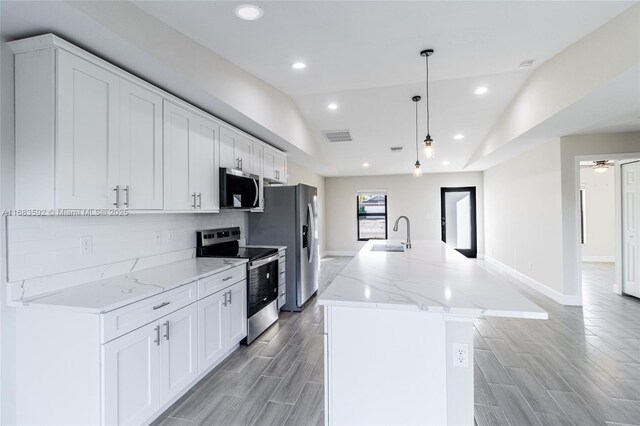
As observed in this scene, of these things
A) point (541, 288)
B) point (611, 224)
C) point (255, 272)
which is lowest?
point (541, 288)

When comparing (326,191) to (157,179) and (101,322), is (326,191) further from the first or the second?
(101,322)

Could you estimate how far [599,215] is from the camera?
7.57 meters

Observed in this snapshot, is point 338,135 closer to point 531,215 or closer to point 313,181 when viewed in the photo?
point 313,181

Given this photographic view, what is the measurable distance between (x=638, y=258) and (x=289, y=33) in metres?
5.72

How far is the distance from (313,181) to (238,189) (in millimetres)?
4675

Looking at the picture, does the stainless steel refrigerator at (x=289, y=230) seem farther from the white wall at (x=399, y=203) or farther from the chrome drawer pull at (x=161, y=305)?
the white wall at (x=399, y=203)

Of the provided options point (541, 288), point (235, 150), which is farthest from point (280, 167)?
point (541, 288)

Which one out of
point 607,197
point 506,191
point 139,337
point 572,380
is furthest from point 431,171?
point 139,337

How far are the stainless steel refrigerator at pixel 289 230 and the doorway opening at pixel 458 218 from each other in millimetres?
5569

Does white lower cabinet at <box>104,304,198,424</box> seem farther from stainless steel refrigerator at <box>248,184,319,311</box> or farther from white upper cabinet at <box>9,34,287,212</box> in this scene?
stainless steel refrigerator at <box>248,184,319,311</box>

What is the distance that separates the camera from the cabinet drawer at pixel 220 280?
2.42 m

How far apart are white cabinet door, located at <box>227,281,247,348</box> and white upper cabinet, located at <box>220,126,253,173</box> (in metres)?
1.29

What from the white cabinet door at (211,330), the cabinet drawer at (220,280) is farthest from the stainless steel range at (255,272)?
the white cabinet door at (211,330)

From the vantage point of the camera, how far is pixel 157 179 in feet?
7.74
